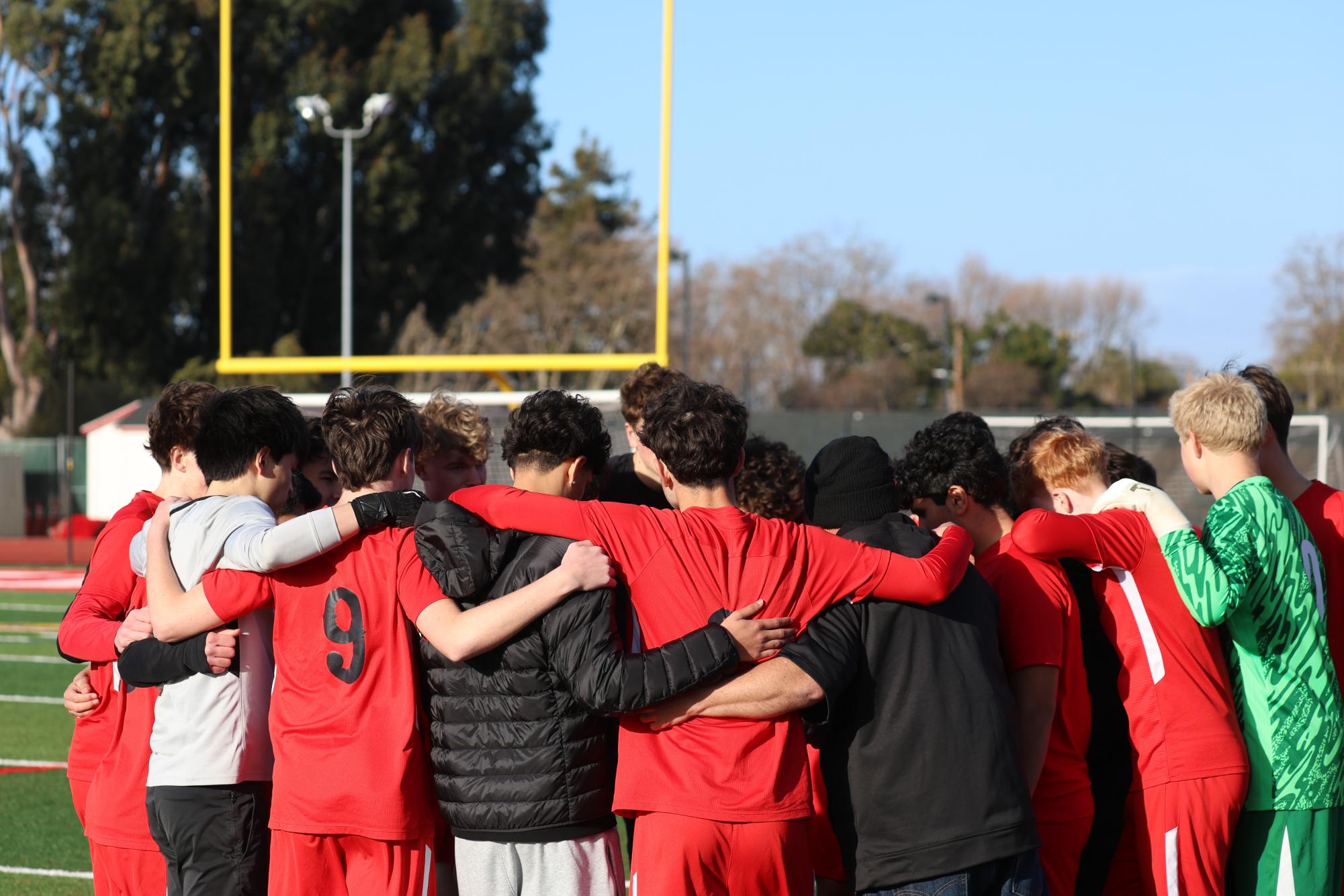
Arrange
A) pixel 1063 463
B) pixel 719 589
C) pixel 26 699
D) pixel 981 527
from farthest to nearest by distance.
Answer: pixel 26 699 → pixel 1063 463 → pixel 981 527 → pixel 719 589

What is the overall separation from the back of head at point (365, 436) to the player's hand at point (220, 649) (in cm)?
45

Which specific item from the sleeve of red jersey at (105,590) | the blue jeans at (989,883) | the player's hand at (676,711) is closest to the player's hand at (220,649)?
the sleeve of red jersey at (105,590)

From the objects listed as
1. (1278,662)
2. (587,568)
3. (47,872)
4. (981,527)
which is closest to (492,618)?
(587,568)

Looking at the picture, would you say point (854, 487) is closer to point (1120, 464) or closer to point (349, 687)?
point (349, 687)

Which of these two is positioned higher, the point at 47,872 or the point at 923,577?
the point at 923,577

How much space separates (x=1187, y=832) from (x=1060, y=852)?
0.30m

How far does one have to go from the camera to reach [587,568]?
2.63 metres

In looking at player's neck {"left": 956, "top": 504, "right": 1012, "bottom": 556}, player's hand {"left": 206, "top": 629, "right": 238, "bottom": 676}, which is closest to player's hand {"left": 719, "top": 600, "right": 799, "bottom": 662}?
player's neck {"left": 956, "top": 504, "right": 1012, "bottom": 556}

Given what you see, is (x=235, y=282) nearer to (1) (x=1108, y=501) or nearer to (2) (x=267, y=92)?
(2) (x=267, y=92)

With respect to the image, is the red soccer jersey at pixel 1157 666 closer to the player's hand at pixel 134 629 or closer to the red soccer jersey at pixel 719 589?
the red soccer jersey at pixel 719 589

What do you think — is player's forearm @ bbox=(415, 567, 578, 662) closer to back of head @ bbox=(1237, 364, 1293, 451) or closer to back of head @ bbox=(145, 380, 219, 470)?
back of head @ bbox=(145, 380, 219, 470)

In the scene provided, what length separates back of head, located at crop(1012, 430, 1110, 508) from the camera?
3387mm

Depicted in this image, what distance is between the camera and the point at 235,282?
1101 inches

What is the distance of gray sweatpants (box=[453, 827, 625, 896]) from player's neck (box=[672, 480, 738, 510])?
2.48 feet
